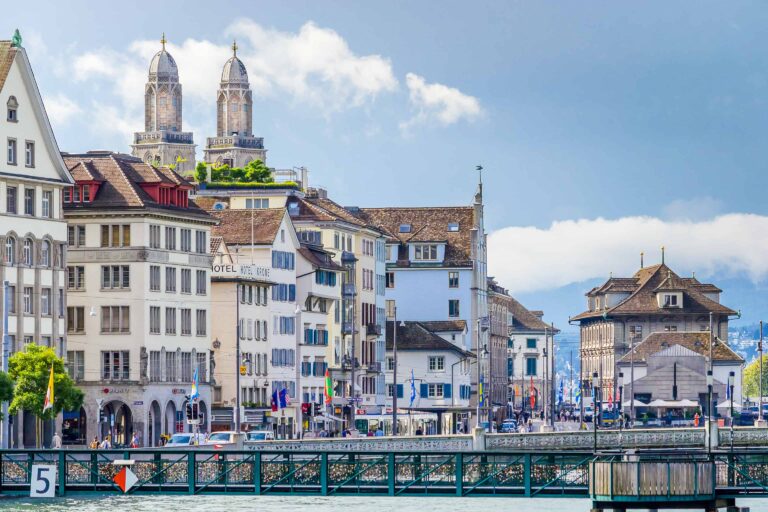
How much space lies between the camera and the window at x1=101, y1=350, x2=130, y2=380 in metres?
148

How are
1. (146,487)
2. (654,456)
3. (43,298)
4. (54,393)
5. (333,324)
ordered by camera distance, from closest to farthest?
(654,456) < (146,487) < (54,393) < (43,298) < (333,324)

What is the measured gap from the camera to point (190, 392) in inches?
6024

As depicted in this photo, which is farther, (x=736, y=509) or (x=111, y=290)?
(x=111, y=290)

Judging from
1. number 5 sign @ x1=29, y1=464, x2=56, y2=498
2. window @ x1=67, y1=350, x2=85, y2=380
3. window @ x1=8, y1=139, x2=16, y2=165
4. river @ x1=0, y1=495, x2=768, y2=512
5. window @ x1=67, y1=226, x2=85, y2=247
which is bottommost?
river @ x1=0, y1=495, x2=768, y2=512

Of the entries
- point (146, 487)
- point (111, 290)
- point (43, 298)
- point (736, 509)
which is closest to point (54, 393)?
point (43, 298)

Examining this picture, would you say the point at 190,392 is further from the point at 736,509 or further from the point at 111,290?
the point at 736,509

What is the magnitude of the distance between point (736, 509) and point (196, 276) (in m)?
70.2

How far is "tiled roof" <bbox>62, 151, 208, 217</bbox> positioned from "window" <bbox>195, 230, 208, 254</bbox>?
1.29 meters

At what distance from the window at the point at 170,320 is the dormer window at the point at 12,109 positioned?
761 inches

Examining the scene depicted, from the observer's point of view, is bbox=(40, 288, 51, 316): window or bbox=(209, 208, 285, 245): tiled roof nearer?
bbox=(40, 288, 51, 316): window

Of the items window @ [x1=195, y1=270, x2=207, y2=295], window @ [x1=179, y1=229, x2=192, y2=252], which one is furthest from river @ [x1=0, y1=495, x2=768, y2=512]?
window @ [x1=195, y1=270, x2=207, y2=295]

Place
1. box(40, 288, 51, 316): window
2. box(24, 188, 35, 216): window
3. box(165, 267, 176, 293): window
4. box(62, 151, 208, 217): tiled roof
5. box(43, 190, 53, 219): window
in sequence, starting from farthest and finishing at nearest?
box(165, 267, 176, 293): window < box(62, 151, 208, 217): tiled roof < box(43, 190, 53, 219): window < box(40, 288, 51, 316): window < box(24, 188, 35, 216): window

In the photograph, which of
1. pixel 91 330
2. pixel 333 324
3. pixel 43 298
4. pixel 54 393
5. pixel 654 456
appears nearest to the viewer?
pixel 654 456

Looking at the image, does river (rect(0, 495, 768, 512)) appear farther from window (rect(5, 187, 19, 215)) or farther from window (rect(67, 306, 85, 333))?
window (rect(67, 306, 85, 333))
